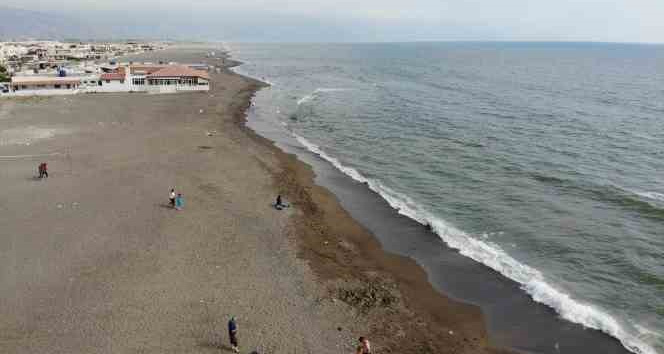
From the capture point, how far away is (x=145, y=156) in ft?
126

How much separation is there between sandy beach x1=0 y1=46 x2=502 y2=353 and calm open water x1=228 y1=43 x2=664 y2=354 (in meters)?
5.25

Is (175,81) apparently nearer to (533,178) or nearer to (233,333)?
(533,178)

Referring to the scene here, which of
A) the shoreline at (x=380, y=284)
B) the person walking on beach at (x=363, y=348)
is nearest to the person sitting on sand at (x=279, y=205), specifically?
the shoreline at (x=380, y=284)

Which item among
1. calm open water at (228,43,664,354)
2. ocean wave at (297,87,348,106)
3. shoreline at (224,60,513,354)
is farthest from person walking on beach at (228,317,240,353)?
ocean wave at (297,87,348,106)

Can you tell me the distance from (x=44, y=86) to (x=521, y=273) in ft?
233

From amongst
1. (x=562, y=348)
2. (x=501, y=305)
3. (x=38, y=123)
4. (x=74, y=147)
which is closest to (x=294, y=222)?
(x=501, y=305)

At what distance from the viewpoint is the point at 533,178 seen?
36.1 m

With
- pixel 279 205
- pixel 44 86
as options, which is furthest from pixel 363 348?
pixel 44 86

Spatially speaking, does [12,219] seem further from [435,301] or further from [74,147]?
[435,301]

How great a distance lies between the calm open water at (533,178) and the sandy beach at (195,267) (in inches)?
207

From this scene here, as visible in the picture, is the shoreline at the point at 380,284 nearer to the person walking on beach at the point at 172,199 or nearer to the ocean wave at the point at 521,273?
the ocean wave at the point at 521,273

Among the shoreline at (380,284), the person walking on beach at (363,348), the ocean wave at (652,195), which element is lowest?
the shoreline at (380,284)

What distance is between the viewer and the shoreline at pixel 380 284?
17.2 meters

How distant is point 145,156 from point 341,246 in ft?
69.8
